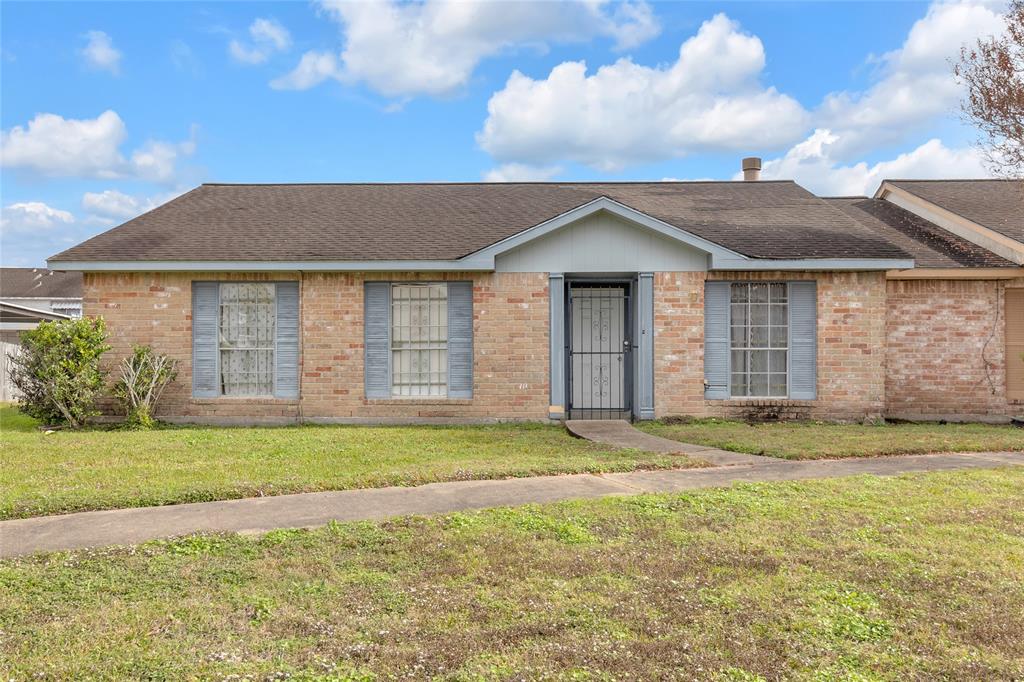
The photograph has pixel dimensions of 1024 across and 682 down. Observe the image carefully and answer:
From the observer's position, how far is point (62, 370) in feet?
39.9

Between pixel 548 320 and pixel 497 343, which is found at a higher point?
pixel 548 320

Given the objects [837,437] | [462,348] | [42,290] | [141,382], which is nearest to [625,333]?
[462,348]

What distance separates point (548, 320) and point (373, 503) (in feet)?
22.8

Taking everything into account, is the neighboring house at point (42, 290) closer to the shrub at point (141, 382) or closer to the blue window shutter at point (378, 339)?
the shrub at point (141, 382)

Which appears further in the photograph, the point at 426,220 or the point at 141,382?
the point at 426,220

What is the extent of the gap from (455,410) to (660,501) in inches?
270

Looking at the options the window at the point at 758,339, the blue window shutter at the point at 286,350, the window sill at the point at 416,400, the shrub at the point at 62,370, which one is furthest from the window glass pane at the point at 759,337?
the shrub at the point at 62,370

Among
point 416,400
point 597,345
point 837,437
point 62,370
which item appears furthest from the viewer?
point 597,345

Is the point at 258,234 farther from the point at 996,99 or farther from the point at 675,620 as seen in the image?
the point at 996,99

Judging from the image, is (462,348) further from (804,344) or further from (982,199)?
(982,199)

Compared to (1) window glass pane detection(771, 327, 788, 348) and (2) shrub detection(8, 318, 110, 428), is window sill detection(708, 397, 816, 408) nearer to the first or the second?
(1) window glass pane detection(771, 327, 788, 348)

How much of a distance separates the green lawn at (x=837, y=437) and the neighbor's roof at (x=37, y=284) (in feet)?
111

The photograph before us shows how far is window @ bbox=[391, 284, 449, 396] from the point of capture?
13250mm

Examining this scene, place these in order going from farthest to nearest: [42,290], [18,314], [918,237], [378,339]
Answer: [42,290] → [18,314] → [918,237] → [378,339]
